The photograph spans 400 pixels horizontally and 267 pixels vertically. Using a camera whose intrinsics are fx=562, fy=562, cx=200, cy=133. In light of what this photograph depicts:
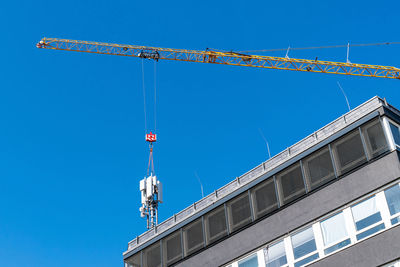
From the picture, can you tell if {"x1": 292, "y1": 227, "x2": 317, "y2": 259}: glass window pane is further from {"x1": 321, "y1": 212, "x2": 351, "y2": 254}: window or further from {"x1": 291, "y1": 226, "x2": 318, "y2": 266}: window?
{"x1": 321, "y1": 212, "x2": 351, "y2": 254}: window

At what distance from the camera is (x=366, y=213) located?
27.1 meters

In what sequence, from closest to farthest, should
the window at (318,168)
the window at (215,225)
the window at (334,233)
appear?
1. the window at (334,233)
2. the window at (318,168)
3. the window at (215,225)

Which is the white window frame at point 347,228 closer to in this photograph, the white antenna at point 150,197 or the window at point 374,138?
the window at point 374,138

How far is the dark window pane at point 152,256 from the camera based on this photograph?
117 feet

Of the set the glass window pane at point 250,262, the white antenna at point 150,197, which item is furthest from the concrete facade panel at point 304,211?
the white antenna at point 150,197

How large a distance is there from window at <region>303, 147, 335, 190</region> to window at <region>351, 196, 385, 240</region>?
2404 millimetres

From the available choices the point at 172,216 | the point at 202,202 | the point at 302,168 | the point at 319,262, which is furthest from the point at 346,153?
the point at 172,216

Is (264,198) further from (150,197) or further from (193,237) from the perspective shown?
(150,197)

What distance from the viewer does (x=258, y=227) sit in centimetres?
3139

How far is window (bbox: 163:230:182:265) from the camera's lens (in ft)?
115

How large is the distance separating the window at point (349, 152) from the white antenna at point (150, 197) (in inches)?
1706

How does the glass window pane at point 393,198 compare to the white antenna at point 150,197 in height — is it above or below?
below

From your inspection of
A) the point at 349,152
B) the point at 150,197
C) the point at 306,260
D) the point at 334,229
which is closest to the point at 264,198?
the point at 306,260

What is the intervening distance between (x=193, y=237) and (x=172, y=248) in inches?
69.8
